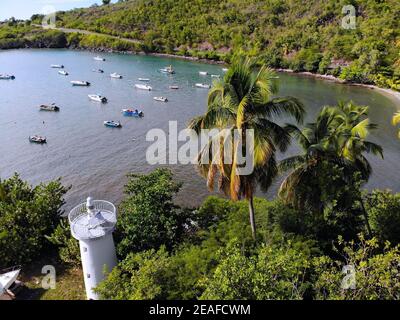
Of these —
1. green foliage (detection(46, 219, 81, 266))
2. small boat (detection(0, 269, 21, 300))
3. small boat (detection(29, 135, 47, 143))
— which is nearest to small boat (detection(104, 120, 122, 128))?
small boat (detection(29, 135, 47, 143))

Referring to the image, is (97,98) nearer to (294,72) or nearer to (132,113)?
(132,113)

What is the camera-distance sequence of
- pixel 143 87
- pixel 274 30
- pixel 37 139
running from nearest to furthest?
pixel 37 139, pixel 143 87, pixel 274 30

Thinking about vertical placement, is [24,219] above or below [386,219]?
below

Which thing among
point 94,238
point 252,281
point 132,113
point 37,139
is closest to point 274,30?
point 132,113
